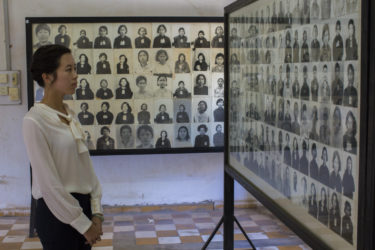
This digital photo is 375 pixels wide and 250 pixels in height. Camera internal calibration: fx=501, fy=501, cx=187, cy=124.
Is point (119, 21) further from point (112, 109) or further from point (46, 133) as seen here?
point (46, 133)

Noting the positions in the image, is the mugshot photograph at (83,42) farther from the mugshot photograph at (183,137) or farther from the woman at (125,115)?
the mugshot photograph at (183,137)

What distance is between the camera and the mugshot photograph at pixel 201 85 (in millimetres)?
5027

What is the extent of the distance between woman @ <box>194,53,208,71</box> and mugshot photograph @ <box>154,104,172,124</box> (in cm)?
50

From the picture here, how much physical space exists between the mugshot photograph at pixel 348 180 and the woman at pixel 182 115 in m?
3.34

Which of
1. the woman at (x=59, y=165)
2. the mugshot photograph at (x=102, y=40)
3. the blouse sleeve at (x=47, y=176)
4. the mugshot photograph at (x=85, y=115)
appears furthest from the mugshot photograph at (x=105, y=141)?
the blouse sleeve at (x=47, y=176)

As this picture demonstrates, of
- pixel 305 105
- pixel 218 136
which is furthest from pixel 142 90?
pixel 305 105

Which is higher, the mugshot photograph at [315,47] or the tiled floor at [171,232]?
the mugshot photograph at [315,47]

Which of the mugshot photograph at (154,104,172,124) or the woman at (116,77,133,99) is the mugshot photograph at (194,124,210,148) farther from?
the woman at (116,77,133,99)

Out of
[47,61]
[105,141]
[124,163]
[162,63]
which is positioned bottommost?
[124,163]

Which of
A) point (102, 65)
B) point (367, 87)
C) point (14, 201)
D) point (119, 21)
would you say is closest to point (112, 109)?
point (102, 65)

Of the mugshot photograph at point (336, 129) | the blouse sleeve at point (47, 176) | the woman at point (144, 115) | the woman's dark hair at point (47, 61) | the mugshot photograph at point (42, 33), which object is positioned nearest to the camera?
the mugshot photograph at point (336, 129)

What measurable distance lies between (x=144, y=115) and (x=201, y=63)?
2.53 ft

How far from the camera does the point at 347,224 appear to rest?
5.71ft

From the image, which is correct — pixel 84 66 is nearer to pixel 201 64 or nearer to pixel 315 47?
pixel 201 64
